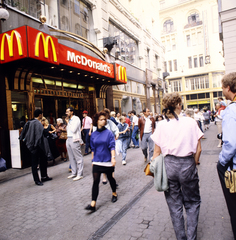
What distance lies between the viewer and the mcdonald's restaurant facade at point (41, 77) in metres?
6.70

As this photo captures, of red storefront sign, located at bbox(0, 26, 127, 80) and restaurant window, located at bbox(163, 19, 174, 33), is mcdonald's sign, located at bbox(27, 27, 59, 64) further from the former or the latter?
restaurant window, located at bbox(163, 19, 174, 33)

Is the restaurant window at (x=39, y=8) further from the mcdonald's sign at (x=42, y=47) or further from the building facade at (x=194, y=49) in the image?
the building facade at (x=194, y=49)

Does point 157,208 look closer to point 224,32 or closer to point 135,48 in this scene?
point 224,32

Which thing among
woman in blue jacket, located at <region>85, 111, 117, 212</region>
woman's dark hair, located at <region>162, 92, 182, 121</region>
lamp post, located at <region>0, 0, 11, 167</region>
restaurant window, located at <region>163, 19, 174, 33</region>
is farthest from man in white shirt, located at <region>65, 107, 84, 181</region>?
restaurant window, located at <region>163, 19, 174, 33</region>

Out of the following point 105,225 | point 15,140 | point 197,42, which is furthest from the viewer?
point 197,42

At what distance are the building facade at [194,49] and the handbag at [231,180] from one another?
130 ft

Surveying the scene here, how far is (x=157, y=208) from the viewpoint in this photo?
3.57 meters

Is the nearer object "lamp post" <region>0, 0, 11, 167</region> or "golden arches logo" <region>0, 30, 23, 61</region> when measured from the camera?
"golden arches logo" <region>0, 30, 23, 61</region>

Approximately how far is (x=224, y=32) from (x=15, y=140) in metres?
15.3

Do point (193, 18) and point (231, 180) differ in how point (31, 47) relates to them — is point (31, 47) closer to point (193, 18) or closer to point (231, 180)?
point (231, 180)

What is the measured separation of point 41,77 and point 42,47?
2944mm

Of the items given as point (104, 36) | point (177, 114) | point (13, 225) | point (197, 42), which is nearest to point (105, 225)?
point (13, 225)

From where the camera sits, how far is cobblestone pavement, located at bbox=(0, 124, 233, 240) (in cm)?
290

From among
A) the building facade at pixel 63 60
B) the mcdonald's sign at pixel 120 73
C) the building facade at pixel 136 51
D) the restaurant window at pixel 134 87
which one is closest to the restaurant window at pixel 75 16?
the building facade at pixel 63 60
